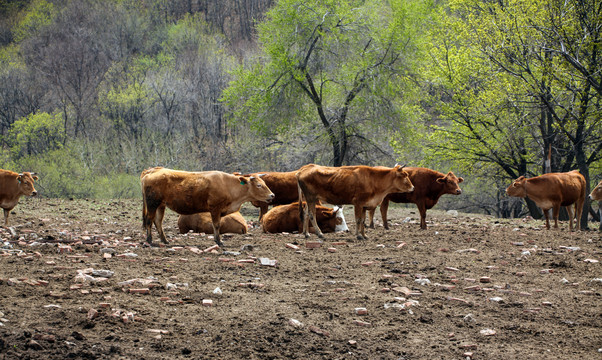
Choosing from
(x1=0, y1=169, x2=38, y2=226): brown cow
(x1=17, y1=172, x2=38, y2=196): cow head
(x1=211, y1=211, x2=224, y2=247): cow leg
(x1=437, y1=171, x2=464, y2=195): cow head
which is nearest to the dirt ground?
(x1=211, y1=211, x2=224, y2=247): cow leg

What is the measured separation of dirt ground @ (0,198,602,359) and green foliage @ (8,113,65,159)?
32.7 metres

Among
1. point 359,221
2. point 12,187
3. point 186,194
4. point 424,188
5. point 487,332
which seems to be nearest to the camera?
point 487,332

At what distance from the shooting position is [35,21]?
242ft

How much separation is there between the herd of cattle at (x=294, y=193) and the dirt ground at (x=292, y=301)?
0.88 meters

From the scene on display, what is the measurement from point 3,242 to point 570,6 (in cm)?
1639

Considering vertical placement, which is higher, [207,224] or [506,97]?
[506,97]

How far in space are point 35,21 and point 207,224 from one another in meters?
70.6

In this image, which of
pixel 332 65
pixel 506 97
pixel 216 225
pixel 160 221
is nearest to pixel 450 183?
pixel 506 97

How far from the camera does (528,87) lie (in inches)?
778

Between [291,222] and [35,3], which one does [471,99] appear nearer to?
[291,222]

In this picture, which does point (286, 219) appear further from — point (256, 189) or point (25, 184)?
point (25, 184)

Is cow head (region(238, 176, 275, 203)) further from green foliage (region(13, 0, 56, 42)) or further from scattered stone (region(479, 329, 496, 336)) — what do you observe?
green foliage (region(13, 0, 56, 42))

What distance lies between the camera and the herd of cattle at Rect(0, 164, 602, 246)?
11.4m

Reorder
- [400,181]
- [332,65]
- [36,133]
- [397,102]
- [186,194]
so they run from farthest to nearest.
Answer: [36,133] < [397,102] < [332,65] < [400,181] < [186,194]
